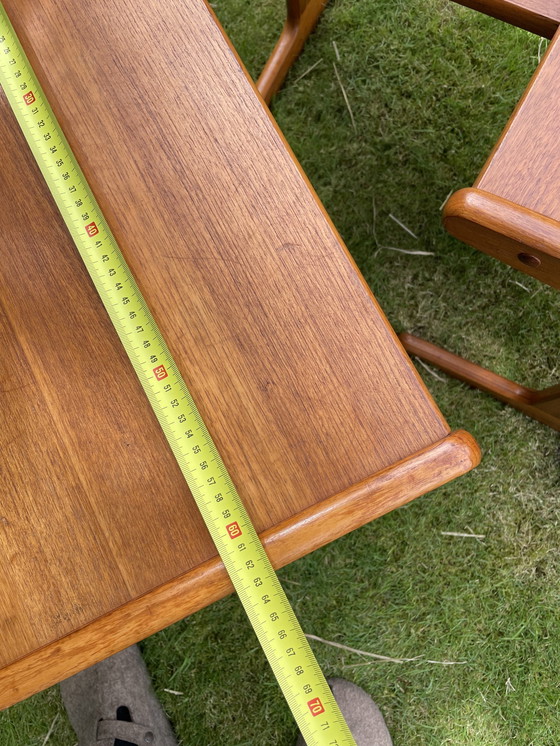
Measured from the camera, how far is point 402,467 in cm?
64

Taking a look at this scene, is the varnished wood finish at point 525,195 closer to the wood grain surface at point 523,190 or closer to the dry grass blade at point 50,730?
the wood grain surface at point 523,190

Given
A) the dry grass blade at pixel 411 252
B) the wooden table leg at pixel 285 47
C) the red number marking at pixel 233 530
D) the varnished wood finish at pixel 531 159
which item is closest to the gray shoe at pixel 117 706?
the red number marking at pixel 233 530

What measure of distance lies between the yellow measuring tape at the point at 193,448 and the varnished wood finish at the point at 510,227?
38 cm

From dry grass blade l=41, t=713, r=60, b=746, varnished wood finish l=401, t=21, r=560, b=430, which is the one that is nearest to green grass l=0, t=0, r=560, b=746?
dry grass blade l=41, t=713, r=60, b=746

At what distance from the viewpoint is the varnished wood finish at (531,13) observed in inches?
33.7

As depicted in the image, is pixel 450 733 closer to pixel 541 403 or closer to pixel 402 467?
pixel 541 403

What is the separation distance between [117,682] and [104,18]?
51.9 inches

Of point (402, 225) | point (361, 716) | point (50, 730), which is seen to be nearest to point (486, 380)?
point (402, 225)

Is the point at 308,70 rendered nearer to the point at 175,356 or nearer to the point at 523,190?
the point at 523,190

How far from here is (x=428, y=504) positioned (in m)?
1.42

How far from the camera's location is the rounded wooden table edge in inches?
25.2

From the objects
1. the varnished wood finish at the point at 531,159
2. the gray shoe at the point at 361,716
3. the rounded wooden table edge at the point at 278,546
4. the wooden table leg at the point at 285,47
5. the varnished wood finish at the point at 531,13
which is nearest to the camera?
the rounded wooden table edge at the point at 278,546

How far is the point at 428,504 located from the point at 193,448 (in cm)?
90

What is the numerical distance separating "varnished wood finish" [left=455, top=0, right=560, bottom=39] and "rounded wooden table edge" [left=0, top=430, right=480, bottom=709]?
636mm
